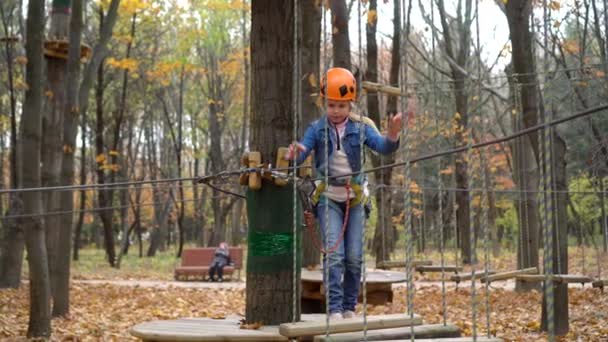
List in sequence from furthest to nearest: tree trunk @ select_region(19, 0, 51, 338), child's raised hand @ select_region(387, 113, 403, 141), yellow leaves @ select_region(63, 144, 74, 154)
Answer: yellow leaves @ select_region(63, 144, 74, 154) → tree trunk @ select_region(19, 0, 51, 338) → child's raised hand @ select_region(387, 113, 403, 141)

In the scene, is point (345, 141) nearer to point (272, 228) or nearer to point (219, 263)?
point (272, 228)

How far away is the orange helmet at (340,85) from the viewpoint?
4.16m

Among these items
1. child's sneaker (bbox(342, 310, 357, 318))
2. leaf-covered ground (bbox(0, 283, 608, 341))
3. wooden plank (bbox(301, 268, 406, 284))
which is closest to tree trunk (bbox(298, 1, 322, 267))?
wooden plank (bbox(301, 268, 406, 284))

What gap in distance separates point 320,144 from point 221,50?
990 inches

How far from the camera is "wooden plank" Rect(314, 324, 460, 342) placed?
3.15 meters

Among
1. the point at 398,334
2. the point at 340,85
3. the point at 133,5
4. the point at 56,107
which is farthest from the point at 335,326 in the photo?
the point at 133,5

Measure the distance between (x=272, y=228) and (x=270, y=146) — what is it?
0.46 metres

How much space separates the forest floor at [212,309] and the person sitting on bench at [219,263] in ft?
9.87

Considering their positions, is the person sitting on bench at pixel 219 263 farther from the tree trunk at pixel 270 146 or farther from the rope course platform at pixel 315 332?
the rope course platform at pixel 315 332

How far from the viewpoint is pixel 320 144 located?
4.33 m

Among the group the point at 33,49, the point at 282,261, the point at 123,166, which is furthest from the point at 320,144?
the point at 123,166

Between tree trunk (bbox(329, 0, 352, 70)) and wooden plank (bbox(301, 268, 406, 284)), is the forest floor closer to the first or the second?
wooden plank (bbox(301, 268, 406, 284))

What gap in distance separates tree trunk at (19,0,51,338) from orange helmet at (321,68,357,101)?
4451 mm

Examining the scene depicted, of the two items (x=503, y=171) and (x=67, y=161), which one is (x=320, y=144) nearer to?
(x=67, y=161)
